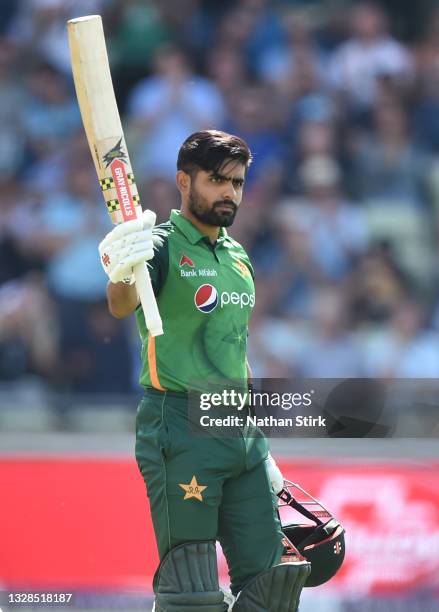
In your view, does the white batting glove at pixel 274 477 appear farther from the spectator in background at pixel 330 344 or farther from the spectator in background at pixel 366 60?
the spectator in background at pixel 366 60

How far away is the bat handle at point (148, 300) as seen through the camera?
9.18 ft

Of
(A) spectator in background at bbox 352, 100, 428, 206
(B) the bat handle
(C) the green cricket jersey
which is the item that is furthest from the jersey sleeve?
(A) spectator in background at bbox 352, 100, 428, 206

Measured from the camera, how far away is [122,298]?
112 inches

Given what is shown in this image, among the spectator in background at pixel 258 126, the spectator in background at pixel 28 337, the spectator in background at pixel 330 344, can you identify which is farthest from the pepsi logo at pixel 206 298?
the spectator in background at pixel 258 126

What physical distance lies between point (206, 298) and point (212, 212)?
0.23 meters

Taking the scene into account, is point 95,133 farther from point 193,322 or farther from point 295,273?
point 295,273

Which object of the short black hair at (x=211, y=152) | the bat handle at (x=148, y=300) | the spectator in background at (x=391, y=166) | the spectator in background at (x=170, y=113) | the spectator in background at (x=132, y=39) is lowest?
the bat handle at (x=148, y=300)

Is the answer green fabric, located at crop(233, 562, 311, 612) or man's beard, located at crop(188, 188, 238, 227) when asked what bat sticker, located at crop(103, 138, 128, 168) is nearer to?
man's beard, located at crop(188, 188, 238, 227)

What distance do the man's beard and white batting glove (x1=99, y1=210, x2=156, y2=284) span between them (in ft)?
1.04

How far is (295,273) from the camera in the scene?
5.81 m

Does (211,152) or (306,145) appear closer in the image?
(211,152)

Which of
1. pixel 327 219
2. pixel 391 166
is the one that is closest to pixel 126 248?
pixel 327 219

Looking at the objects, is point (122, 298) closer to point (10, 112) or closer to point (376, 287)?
point (376, 287)

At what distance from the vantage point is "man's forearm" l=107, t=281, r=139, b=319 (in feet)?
9.31
